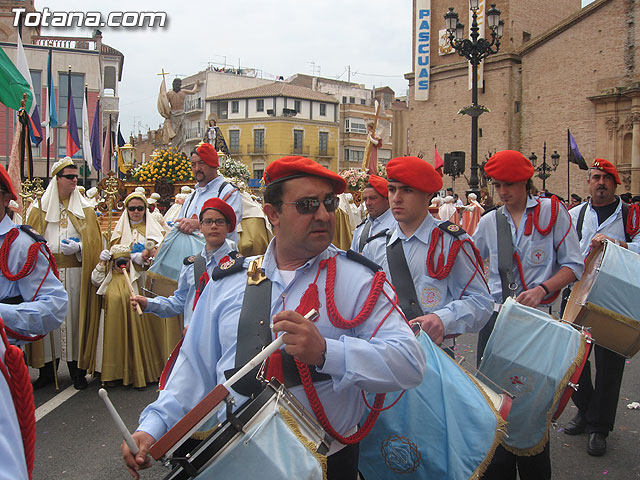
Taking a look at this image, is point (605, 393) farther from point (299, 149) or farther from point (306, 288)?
point (299, 149)

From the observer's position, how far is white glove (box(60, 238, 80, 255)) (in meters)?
6.38

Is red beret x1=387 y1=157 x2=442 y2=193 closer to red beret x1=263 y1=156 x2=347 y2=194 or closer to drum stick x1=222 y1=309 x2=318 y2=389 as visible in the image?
red beret x1=263 y1=156 x2=347 y2=194

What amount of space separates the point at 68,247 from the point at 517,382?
5.03 m

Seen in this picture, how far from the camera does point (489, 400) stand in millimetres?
2697

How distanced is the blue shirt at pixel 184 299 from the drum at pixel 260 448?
284cm

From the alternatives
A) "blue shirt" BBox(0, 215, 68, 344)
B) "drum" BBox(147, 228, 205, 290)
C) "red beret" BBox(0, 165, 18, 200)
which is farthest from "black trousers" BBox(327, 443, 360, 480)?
"drum" BBox(147, 228, 205, 290)

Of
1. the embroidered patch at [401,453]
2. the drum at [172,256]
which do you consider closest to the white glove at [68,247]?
the drum at [172,256]

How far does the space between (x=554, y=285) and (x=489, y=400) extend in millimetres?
1600

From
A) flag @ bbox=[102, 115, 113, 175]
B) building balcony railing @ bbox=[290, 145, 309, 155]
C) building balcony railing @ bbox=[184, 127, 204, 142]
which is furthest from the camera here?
building balcony railing @ bbox=[184, 127, 204, 142]

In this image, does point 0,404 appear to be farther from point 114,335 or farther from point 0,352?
point 114,335

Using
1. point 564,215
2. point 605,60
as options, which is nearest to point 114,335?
point 564,215

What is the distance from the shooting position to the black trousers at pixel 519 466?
332 centimetres

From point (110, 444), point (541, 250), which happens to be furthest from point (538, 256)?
point (110, 444)

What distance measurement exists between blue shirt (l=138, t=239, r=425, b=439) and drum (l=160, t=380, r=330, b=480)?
217 mm
